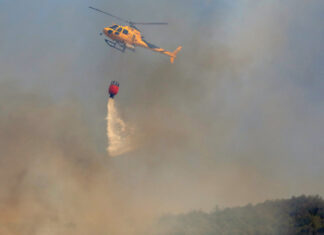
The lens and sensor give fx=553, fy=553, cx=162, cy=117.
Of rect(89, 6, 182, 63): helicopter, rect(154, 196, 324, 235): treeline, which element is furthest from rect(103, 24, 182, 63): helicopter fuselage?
rect(154, 196, 324, 235): treeline

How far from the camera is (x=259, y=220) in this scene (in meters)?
62.6

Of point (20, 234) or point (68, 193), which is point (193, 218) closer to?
point (68, 193)

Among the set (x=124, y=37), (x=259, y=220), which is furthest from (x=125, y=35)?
(x=259, y=220)

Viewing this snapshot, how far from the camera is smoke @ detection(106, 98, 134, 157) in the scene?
66.4 meters

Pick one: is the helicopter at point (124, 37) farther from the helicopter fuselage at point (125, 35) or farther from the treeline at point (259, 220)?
the treeline at point (259, 220)

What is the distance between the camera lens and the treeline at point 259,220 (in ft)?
196

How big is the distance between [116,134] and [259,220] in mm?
19694

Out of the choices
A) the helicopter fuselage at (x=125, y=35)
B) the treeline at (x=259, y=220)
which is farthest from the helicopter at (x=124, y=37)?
the treeline at (x=259, y=220)

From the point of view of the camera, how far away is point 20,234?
5897cm

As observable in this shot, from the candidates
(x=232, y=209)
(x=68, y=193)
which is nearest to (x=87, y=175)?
(x=68, y=193)

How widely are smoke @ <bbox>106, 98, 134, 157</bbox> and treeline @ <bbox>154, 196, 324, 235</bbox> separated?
33.0 ft

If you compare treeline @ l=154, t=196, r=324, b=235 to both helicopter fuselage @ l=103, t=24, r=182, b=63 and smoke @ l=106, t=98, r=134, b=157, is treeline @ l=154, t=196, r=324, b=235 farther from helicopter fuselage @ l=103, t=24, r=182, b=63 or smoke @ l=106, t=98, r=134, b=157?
helicopter fuselage @ l=103, t=24, r=182, b=63

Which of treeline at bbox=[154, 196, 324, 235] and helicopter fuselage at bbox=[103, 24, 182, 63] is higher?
helicopter fuselage at bbox=[103, 24, 182, 63]

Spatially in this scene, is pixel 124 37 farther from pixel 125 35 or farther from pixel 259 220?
pixel 259 220
